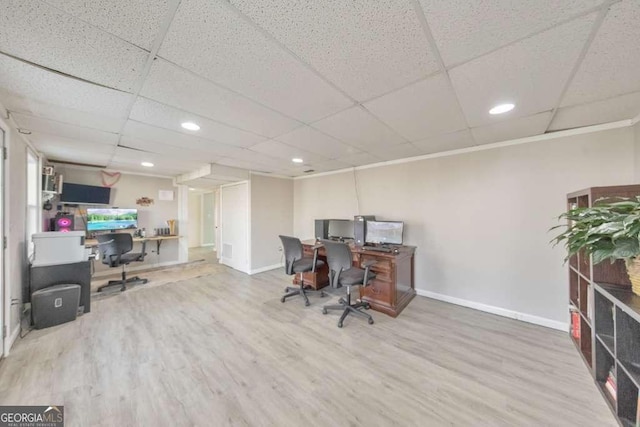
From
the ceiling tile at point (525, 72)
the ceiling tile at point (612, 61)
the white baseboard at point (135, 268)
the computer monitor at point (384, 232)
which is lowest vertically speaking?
the white baseboard at point (135, 268)

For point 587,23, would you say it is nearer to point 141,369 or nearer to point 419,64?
point 419,64

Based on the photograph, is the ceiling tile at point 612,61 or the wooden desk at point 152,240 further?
the wooden desk at point 152,240

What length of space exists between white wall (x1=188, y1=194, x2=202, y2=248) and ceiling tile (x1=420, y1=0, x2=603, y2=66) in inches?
357

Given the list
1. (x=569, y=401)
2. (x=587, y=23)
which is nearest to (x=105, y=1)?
(x=587, y=23)

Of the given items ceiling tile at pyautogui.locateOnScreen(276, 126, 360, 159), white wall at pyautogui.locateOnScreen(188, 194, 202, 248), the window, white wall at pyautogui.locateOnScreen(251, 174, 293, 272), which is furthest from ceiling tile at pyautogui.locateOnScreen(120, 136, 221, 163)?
white wall at pyautogui.locateOnScreen(188, 194, 202, 248)

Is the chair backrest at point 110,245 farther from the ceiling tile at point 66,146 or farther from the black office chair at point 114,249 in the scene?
the ceiling tile at point 66,146

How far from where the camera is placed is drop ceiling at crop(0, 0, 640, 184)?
3.50ft

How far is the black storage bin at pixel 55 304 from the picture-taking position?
104 inches

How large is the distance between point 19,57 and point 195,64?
1018 millimetres

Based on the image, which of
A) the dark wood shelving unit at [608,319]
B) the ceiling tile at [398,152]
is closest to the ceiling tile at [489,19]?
the dark wood shelving unit at [608,319]

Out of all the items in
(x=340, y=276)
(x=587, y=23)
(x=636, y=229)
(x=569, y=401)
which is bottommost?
(x=569, y=401)

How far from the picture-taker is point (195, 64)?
56.1 inches

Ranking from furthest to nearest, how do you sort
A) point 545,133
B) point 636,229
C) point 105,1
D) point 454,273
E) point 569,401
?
point 454,273, point 545,133, point 569,401, point 636,229, point 105,1

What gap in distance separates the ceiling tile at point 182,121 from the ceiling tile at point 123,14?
2.72ft
